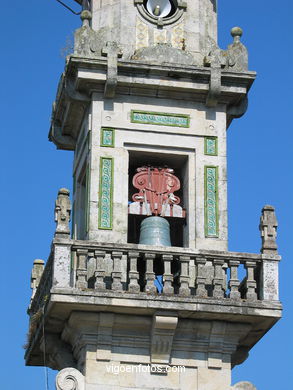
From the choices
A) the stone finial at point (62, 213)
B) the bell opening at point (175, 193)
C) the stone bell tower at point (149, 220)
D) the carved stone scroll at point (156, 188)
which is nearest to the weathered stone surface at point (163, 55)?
the stone bell tower at point (149, 220)

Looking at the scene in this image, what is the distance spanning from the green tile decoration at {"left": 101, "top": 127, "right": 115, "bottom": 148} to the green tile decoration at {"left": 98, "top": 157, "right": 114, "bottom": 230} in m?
0.30

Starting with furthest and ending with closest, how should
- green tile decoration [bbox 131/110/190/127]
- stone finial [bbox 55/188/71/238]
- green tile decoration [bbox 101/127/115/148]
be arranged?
green tile decoration [bbox 131/110/190/127]
green tile decoration [bbox 101/127/115/148]
stone finial [bbox 55/188/71/238]

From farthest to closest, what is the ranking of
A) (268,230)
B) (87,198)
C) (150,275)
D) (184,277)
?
(87,198)
(268,230)
(184,277)
(150,275)

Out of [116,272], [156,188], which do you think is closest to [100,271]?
[116,272]

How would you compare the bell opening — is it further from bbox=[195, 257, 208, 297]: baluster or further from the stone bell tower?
bbox=[195, 257, 208, 297]: baluster

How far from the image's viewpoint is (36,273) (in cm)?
2870

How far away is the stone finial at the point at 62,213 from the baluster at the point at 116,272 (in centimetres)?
92

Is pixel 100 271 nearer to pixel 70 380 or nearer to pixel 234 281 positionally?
pixel 70 380

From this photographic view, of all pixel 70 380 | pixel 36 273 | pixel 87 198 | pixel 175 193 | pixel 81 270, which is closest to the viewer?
pixel 70 380

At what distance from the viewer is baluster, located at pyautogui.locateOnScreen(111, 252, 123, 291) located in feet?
80.4

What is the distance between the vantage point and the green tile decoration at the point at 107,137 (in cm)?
2638

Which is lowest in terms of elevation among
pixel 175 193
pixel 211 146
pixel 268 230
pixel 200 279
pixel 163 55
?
pixel 200 279

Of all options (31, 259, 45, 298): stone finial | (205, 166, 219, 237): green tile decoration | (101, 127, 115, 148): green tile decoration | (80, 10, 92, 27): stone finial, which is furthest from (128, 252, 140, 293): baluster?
(80, 10, 92, 27): stone finial

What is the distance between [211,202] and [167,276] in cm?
211
